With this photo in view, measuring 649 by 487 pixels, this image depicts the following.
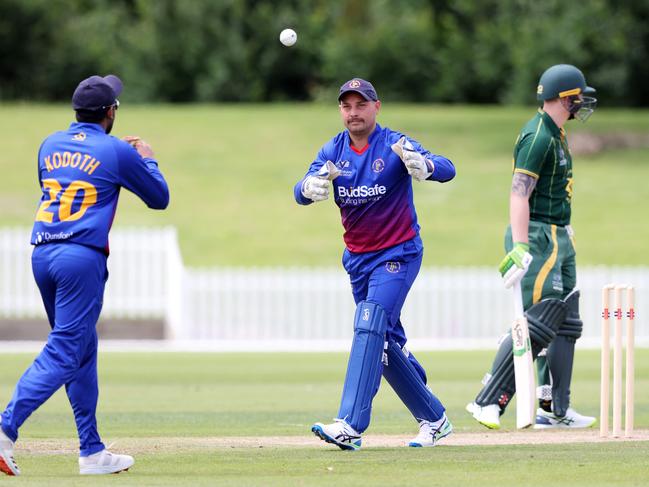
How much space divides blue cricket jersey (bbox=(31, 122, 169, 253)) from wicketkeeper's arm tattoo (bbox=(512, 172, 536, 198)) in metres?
2.66

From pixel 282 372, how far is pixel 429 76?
3205cm

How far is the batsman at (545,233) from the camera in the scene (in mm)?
8633

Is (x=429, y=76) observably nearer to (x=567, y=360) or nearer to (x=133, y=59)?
(x=133, y=59)

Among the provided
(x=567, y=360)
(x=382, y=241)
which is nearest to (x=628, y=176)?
(x=567, y=360)

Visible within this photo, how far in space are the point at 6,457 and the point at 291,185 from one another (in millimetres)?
21088

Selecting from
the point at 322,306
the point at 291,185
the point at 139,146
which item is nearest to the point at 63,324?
the point at 139,146

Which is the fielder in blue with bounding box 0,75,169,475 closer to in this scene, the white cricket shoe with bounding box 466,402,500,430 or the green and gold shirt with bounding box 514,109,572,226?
the white cricket shoe with bounding box 466,402,500,430

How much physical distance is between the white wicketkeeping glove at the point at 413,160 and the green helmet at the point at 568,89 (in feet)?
5.76

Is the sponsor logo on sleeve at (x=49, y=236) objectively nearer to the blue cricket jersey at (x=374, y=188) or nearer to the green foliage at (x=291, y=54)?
the blue cricket jersey at (x=374, y=188)

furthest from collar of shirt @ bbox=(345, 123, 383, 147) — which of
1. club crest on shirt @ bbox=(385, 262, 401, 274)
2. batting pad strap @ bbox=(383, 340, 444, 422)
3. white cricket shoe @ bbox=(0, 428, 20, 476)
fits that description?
white cricket shoe @ bbox=(0, 428, 20, 476)

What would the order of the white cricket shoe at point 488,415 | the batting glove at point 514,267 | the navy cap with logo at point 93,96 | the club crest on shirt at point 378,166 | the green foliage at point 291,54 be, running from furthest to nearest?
the green foliage at point 291,54 < the white cricket shoe at point 488,415 < the batting glove at point 514,267 < the club crest on shirt at point 378,166 < the navy cap with logo at point 93,96

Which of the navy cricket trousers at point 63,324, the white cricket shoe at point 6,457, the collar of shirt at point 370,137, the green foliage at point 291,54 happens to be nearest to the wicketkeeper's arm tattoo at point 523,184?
the collar of shirt at point 370,137

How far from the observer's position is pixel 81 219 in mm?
6672

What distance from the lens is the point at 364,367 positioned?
7438mm
